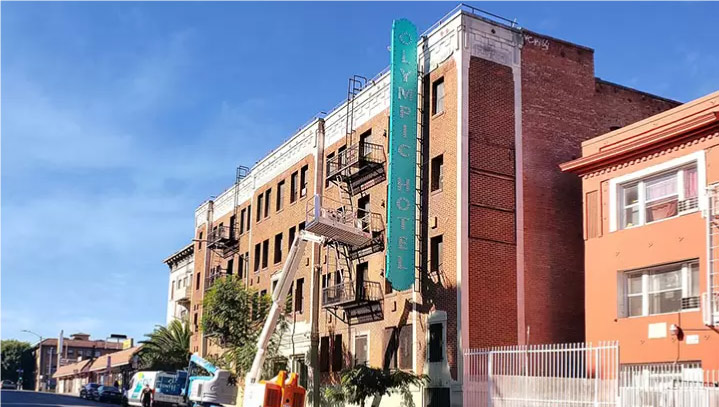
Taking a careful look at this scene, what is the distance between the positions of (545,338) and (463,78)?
30.3 feet

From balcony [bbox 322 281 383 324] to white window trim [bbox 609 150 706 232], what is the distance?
10.9 meters

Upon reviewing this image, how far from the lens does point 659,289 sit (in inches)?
941

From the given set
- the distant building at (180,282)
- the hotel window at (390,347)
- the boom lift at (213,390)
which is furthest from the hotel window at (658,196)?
the distant building at (180,282)

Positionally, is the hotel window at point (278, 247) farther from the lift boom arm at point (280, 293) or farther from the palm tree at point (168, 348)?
the palm tree at point (168, 348)

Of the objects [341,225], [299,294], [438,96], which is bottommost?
[299,294]

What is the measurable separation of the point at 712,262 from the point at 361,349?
1638 centimetres

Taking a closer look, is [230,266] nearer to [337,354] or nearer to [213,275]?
[213,275]

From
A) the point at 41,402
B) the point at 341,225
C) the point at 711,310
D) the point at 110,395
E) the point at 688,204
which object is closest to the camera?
the point at 711,310

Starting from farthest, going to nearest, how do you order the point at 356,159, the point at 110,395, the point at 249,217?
the point at 110,395, the point at 249,217, the point at 356,159

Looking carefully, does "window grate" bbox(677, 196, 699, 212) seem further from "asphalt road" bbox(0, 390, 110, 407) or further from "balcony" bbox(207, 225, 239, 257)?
"asphalt road" bbox(0, 390, 110, 407)

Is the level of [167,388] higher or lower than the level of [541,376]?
lower

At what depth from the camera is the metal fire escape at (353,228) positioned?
3434 cm

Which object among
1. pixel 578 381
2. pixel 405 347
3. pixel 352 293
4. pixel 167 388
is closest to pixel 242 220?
pixel 167 388

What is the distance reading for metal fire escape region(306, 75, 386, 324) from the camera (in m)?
34.3
